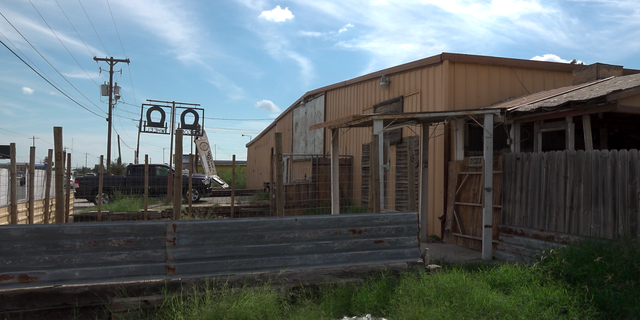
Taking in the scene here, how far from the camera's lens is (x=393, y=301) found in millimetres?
4738

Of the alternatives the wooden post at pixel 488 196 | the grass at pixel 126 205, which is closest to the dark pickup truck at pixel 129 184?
the grass at pixel 126 205

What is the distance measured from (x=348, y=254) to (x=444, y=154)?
529 cm

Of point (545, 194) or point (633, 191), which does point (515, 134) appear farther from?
point (633, 191)

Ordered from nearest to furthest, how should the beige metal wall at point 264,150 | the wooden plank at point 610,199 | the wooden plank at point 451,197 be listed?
the wooden plank at point 610,199 → the wooden plank at point 451,197 → the beige metal wall at point 264,150

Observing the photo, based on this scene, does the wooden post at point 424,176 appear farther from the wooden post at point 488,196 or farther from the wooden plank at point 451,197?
the wooden post at point 488,196

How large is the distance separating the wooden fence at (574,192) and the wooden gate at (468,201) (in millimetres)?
217

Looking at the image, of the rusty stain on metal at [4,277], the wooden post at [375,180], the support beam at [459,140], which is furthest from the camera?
the support beam at [459,140]

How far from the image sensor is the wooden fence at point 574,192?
5977 mm

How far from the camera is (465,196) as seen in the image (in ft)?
29.5

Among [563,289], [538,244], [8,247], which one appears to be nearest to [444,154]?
[538,244]

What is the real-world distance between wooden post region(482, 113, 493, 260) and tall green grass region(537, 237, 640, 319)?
5.08 ft

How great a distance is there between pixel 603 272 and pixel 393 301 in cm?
254

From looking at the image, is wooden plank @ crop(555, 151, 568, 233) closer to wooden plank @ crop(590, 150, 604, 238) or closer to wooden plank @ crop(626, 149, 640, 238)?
wooden plank @ crop(590, 150, 604, 238)

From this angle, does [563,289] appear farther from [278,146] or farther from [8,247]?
[8,247]
